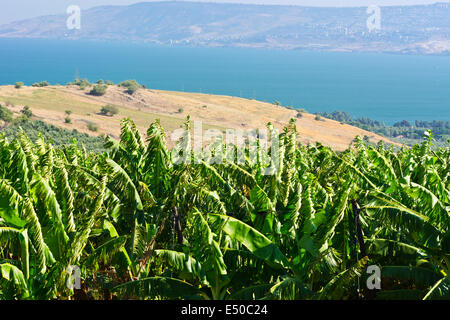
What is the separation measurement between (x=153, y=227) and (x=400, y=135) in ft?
427

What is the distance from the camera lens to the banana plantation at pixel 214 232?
800 centimetres

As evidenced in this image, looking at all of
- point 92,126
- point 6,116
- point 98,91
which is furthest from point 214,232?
Result: point 98,91

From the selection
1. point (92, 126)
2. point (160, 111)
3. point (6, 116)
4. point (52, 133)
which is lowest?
point (92, 126)

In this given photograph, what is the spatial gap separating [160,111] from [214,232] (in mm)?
97620

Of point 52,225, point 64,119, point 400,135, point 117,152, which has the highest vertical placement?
point 117,152

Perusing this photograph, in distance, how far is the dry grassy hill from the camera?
83.6 m

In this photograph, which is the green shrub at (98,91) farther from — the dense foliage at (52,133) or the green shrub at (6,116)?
the green shrub at (6,116)

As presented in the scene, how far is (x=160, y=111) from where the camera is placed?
104 m

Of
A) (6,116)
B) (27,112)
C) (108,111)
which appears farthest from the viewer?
(108,111)

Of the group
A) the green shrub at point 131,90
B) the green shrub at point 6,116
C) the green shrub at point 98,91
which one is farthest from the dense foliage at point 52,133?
the green shrub at point 131,90

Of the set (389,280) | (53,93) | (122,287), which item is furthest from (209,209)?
(53,93)

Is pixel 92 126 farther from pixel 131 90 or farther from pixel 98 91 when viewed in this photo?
pixel 131 90

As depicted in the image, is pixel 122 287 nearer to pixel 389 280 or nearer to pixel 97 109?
pixel 389 280
